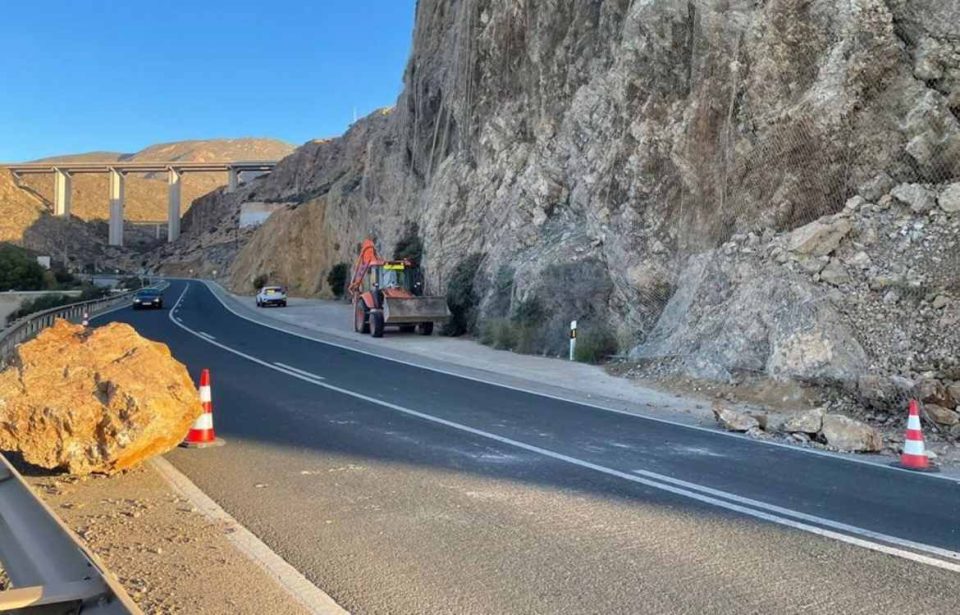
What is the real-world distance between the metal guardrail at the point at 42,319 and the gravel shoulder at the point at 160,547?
6.13m

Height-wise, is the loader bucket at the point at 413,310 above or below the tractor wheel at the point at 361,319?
above

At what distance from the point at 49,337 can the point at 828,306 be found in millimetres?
11273

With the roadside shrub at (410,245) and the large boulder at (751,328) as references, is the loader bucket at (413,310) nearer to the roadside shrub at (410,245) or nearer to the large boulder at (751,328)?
the roadside shrub at (410,245)

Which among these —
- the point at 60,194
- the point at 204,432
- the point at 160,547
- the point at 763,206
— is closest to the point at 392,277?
the point at 763,206

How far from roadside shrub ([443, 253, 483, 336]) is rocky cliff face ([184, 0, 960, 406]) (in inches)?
18.3

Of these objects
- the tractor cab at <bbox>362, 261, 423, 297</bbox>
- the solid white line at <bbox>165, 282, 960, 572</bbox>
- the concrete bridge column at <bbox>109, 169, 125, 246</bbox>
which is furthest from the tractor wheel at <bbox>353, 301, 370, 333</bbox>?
the concrete bridge column at <bbox>109, 169, 125, 246</bbox>

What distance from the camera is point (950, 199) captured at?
1322cm

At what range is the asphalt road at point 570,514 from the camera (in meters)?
4.57

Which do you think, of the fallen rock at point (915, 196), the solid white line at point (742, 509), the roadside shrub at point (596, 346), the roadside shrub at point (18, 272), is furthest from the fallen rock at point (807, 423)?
the roadside shrub at point (18, 272)

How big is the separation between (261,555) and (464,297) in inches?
839

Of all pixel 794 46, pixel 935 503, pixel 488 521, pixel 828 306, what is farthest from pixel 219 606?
pixel 794 46

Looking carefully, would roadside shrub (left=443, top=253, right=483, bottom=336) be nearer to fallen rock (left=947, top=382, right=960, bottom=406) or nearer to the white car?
fallen rock (left=947, top=382, right=960, bottom=406)

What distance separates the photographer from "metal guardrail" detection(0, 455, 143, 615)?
317 cm

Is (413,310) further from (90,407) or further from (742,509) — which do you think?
(742,509)
